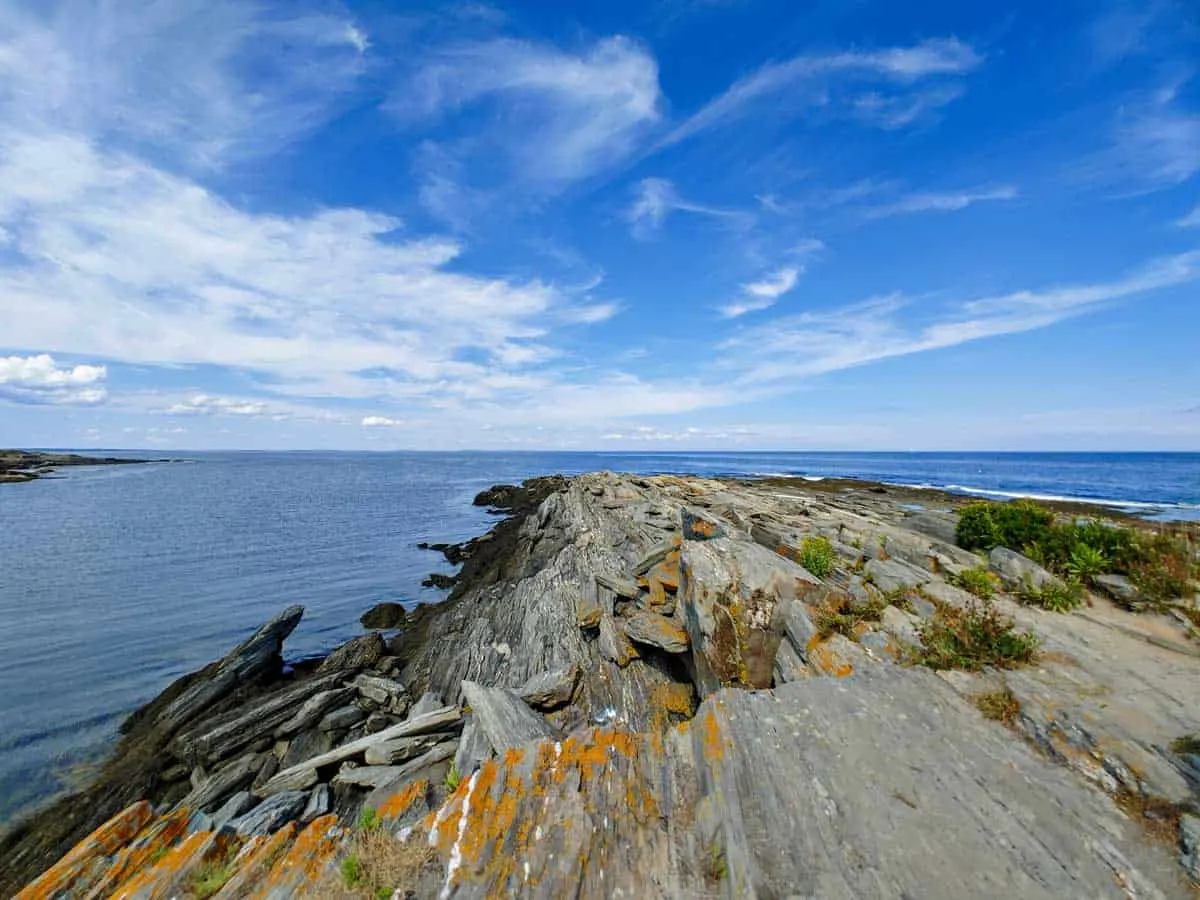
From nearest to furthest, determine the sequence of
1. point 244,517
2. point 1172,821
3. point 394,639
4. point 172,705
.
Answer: point 1172,821, point 172,705, point 394,639, point 244,517

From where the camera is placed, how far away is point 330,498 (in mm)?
71938

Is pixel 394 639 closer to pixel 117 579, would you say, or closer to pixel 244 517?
pixel 117 579

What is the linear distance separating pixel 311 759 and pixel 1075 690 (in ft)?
49.2

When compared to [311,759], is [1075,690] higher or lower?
higher

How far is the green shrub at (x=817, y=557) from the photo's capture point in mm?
11539

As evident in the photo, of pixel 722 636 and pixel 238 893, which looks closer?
pixel 238 893

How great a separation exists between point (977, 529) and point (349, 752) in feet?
55.4

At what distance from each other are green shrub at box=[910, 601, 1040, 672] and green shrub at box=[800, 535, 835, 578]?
9.57ft

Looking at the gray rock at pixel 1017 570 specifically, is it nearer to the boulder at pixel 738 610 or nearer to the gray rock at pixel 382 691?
the boulder at pixel 738 610

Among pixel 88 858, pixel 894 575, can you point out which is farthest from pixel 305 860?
pixel 894 575

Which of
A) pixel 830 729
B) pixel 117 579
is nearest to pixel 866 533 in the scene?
pixel 830 729

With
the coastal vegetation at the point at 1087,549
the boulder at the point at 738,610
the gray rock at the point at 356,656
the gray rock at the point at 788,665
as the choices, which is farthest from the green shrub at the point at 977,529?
the gray rock at the point at 356,656

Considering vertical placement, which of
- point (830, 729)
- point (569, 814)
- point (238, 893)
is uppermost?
point (830, 729)

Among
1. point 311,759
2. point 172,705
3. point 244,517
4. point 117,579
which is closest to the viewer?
point 311,759
